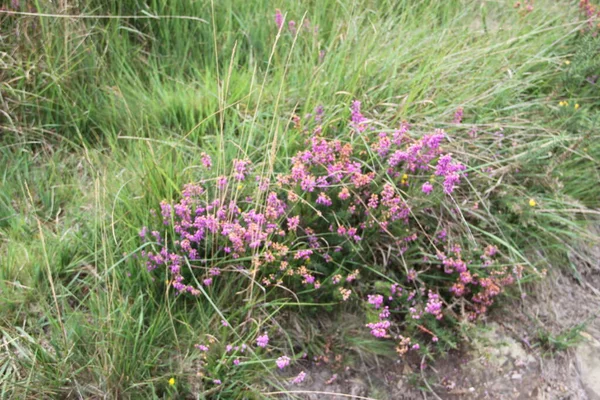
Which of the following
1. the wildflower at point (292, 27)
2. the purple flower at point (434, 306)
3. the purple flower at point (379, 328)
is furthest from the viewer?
the wildflower at point (292, 27)

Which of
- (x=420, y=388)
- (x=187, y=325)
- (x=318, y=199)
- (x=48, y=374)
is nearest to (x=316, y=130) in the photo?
(x=318, y=199)

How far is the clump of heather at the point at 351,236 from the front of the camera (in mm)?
2346

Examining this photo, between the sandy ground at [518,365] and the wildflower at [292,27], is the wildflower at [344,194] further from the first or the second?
the wildflower at [292,27]

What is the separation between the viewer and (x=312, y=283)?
7.97ft

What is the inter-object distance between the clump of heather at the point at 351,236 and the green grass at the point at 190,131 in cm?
12

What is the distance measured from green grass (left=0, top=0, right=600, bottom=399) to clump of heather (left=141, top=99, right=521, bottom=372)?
0.41ft

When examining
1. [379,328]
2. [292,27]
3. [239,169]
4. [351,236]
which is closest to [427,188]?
[351,236]

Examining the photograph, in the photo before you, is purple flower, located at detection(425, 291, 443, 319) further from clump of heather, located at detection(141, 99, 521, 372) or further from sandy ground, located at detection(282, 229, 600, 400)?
sandy ground, located at detection(282, 229, 600, 400)

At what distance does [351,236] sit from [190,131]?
0.83 meters

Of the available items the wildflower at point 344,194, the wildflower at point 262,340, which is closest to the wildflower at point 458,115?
the wildflower at point 344,194

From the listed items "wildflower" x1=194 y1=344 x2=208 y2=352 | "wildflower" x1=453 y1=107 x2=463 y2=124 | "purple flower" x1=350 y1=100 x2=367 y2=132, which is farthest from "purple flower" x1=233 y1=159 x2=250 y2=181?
"wildflower" x1=453 y1=107 x2=463 y2=124

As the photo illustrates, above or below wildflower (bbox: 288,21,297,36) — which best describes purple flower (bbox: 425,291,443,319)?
below

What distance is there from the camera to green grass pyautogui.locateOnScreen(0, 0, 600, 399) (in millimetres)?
2236

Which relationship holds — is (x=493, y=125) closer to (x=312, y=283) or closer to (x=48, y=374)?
(x=312, y=283)
